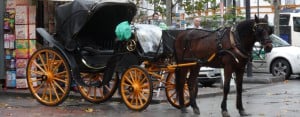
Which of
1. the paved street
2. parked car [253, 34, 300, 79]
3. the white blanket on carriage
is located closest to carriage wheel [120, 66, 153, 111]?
the paved street

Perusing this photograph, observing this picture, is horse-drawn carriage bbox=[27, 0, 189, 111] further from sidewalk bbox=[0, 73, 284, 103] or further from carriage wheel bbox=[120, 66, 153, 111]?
sidewalk bbox=[0, 73, 284, 103]

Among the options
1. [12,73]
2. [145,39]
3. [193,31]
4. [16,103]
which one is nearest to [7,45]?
[12,73]

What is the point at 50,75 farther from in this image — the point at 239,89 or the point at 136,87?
the point at 239,89

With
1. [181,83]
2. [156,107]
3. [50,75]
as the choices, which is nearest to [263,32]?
[181,83]

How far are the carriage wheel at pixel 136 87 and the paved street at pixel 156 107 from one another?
0.66ft

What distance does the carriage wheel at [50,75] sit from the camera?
Answer: 1325 cm

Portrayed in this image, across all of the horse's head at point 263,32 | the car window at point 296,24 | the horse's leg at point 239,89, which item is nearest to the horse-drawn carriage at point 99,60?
the horse's leg at point 239,89

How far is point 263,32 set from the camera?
35.2 feet

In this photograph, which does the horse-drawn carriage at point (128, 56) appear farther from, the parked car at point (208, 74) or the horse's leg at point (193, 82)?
the parked car at point (208, 74)

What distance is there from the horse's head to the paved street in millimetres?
1551

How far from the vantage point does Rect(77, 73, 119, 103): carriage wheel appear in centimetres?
1351

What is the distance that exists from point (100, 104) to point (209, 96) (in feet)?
10.5

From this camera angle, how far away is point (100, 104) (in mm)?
13945

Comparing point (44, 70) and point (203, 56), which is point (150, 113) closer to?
point (203, 56)
